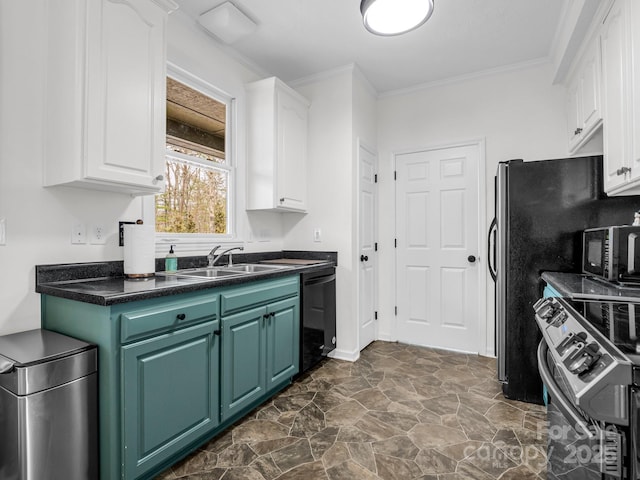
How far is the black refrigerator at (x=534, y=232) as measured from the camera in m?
2.32

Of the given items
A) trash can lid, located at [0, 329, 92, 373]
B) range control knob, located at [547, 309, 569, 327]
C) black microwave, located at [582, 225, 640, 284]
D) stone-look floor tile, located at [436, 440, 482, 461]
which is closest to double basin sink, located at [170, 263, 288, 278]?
trash can lid, located at [0, 329, 92, 373]

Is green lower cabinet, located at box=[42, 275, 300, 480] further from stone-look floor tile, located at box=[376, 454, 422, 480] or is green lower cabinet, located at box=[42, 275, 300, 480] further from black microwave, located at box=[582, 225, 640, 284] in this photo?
black microwave, located at box=[582, 225, 640, 284]

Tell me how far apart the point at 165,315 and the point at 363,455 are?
4.28ft

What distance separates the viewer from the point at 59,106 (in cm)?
172

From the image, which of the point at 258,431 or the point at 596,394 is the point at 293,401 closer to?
the point at 258,431

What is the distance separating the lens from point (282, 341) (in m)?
2.49

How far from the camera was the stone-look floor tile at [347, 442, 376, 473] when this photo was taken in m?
1.78

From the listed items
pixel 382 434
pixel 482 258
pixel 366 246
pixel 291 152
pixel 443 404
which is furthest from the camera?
pixel 366 246

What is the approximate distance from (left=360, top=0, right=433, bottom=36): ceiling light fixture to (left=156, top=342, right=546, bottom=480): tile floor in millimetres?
2553

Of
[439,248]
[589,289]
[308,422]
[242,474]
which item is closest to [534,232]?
[589,289]

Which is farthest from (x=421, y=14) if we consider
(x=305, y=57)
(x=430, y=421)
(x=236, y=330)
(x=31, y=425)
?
(x=31, y=425)

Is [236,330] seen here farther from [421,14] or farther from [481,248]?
[481,248]

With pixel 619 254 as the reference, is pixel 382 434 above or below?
below

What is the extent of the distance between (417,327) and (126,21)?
3.57 m
